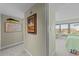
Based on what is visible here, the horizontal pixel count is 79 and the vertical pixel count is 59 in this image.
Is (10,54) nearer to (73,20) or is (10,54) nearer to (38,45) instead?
(38,45)

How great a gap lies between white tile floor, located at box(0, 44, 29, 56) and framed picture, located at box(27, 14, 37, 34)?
0.92 ft

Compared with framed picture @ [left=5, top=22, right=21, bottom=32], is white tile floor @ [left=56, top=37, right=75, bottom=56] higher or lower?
lower

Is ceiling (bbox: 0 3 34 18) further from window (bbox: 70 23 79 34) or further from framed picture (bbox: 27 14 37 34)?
window (bbox: 70 23 79 34)

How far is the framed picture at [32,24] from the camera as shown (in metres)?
1.42

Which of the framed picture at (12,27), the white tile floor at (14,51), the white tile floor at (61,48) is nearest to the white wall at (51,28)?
the white tile floor at (61,48)

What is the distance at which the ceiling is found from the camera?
4.39 feet

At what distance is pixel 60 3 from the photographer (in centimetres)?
130

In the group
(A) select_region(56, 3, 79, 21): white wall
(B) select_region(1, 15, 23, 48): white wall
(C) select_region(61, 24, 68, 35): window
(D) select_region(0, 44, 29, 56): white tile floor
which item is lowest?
(D) select_region(0, 44, 29, 56): white tile floor

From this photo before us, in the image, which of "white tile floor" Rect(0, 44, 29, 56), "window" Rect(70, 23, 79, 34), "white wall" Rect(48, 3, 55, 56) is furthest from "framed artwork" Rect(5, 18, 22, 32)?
"window" Rect(70, 23, 79, 34)

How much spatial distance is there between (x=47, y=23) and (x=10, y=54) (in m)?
0.67

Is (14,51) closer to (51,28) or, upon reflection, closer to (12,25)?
(12,25)

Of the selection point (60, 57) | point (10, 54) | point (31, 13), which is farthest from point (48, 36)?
point (10, 54)

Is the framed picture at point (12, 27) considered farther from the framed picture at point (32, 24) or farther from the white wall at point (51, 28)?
the white wall at point (51, 28)

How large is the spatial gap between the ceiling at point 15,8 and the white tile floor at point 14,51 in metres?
0.48
